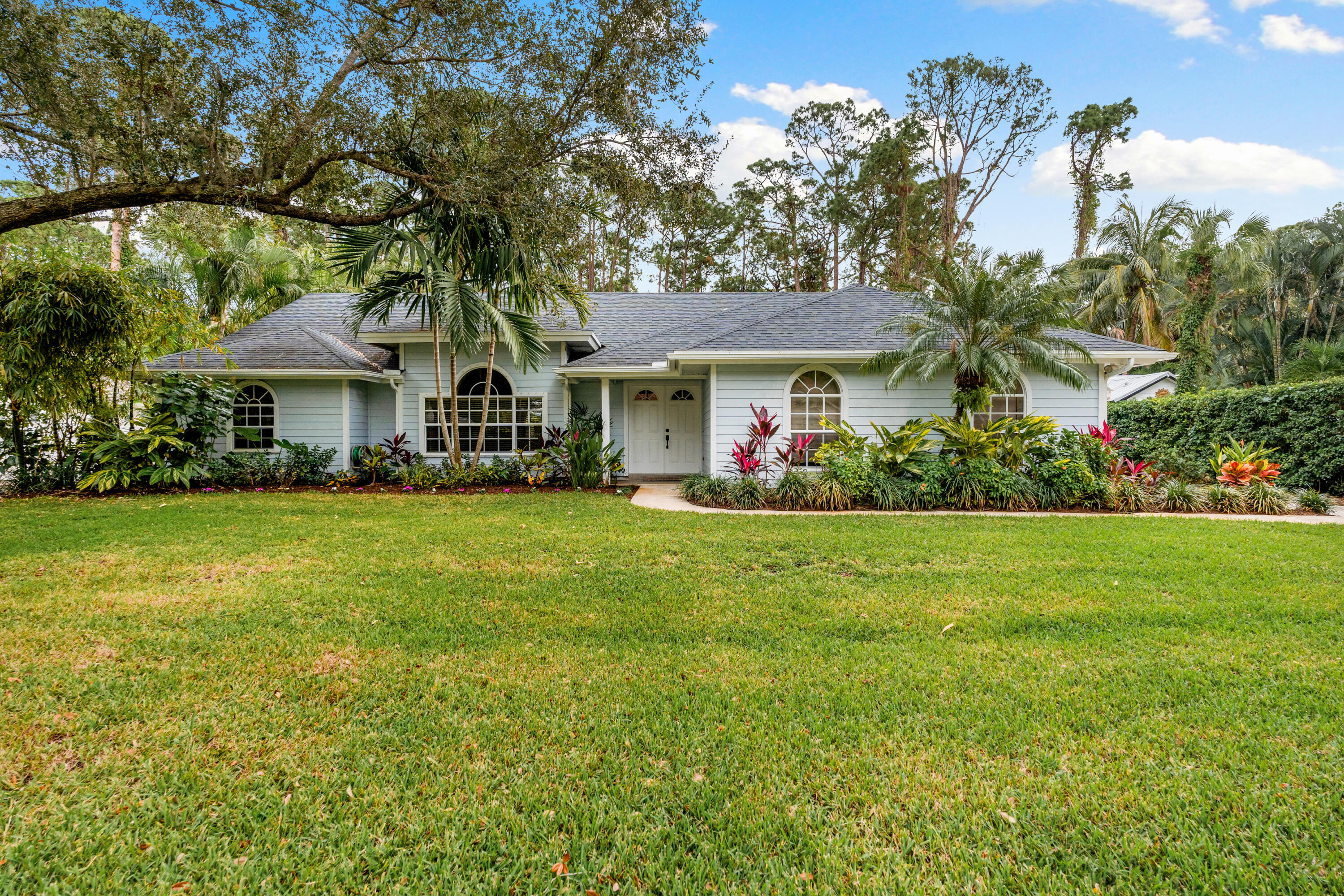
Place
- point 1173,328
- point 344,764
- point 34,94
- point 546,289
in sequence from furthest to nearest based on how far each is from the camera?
point 1173,328 < point 546,289 < point 34,94 < point 344,764

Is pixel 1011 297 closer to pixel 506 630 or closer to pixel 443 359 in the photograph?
pixel 506 630

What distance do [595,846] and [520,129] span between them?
269 inches

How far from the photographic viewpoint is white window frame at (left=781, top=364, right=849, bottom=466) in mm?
11141

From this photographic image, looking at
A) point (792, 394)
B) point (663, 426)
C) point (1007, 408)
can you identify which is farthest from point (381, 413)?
point (1007, 408)

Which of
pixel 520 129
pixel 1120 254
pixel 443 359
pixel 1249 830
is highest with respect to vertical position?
pixel 1120 254

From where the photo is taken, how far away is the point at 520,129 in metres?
6.68

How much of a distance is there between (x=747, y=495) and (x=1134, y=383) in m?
21.9

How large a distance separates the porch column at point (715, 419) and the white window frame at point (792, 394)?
1.20 metres

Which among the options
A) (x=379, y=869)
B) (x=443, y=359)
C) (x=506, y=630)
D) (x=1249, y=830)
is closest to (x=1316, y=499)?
(x=1249, y=830)

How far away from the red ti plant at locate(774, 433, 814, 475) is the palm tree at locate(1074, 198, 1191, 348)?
16729 millimetres

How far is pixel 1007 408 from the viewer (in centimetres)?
1148

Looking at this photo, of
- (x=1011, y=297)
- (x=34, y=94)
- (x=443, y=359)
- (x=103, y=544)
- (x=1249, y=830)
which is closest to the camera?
(x=1249, y=830)

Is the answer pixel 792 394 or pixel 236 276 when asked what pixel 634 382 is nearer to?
pixel 792 394

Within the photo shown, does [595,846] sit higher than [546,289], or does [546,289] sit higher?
[546,289]
